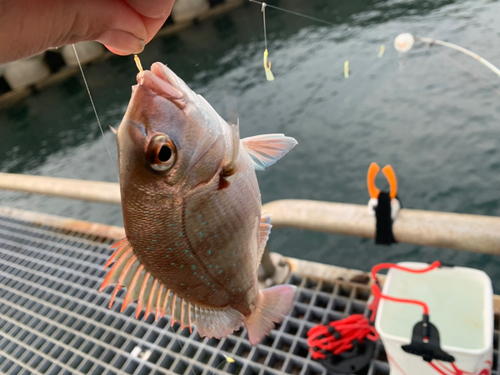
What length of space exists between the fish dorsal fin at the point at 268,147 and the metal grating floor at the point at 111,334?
134 centimetres

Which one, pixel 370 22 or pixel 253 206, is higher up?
pixel 253 206

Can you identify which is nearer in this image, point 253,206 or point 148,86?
point 148,86

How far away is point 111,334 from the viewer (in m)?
2.85

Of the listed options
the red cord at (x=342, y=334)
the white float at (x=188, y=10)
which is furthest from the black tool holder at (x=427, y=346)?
the white float at (x=188, y=10)

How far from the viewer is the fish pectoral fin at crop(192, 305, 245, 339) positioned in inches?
43.8

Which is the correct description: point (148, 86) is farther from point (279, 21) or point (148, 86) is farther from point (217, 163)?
point (279, 21)

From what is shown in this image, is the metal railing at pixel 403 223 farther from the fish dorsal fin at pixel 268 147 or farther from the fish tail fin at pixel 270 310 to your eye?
the fish dorsal fin at pixel 268 147

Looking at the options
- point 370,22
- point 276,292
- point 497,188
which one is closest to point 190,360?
A: point 276,292

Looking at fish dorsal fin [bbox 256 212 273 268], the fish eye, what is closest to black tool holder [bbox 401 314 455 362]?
fish dorsal fin [bbox 256 212 273 268]

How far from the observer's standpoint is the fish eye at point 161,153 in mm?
880

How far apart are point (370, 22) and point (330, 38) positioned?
1.17 meters

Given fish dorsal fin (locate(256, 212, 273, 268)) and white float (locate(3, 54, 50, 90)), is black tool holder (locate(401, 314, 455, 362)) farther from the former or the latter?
white float (locate(3, 54, 50, 90))

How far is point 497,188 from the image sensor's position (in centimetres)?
500

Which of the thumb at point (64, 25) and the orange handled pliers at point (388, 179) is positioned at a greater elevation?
the thumb at point (64, 25)
